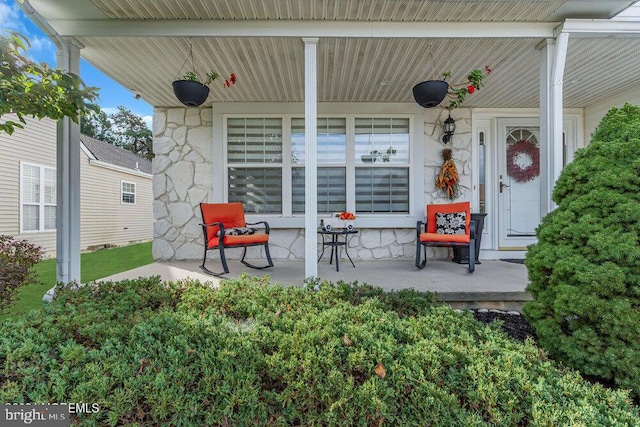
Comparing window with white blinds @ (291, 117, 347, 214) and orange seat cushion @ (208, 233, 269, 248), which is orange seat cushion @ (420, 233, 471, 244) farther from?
orange seat cushion @ (208, 233, 269, 248)

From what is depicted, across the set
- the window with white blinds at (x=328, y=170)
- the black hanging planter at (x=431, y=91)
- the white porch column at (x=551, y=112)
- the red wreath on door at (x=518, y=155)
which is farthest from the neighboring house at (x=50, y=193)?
the red wreath on door at (x=518, y=155)

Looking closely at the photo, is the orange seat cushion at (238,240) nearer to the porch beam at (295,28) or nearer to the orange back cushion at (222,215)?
the orange back cushion at (222,215)

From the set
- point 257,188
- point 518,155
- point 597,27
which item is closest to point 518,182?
point 518,155

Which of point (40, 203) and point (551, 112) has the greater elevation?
point (551, 112)

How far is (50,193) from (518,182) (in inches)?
404

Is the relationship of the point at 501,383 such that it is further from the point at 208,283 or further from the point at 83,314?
the point at 83,314

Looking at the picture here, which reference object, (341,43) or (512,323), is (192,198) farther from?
(512,323)

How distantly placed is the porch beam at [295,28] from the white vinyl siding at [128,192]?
860 cm

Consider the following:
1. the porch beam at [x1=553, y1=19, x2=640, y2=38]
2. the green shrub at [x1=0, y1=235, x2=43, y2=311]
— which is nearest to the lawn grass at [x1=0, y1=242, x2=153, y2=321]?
the green shrub at [x1=0, y1=235, x2=43, y2=311]

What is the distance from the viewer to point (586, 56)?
3398 millimetres

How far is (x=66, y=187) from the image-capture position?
9.74ft

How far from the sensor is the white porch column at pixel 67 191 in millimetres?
2959

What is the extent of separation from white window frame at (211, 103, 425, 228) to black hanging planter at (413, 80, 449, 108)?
1.42m

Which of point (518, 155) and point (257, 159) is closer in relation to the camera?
point (257, 159)
